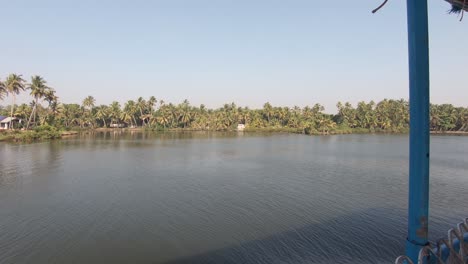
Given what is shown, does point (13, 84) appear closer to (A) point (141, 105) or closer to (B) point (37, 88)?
(B) point (37, 88)

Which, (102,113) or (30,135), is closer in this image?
(30,135)

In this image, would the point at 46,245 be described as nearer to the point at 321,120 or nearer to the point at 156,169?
the point at 156,169

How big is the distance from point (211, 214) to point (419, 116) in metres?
11.1

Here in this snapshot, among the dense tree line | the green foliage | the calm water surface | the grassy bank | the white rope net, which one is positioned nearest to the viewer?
the white rope net

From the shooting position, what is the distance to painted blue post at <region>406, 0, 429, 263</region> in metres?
3.46

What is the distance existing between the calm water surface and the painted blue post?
242 inches

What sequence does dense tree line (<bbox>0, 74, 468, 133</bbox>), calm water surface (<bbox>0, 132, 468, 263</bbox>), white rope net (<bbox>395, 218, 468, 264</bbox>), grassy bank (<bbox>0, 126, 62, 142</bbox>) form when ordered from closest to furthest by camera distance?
white rope net (<bbox>395, 218, 468, 264</bbox>)
calm water surface (<bbox>0, 132, 468, 263</bbox>)
grassy bank (<bbox>0, 126, 62, 142</bbox>)
dense tree line (<bbox>0, 74, 468, 133</bbox>)

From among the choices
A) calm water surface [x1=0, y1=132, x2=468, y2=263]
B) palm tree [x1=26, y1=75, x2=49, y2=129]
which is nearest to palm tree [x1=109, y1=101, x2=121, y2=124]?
palm tree [x1=26, y1=75, x2=49, y2=129]

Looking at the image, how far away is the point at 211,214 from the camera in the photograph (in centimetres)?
1311

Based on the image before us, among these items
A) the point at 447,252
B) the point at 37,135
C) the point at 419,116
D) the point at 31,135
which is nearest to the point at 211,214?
the point at 447,252

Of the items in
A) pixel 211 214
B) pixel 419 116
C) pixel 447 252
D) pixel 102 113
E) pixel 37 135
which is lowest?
pixel 211 214

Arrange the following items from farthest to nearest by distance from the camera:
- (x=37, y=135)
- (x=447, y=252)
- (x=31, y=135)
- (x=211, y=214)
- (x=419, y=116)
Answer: (x=37, y=135), (x=31, y=135), (x=211, y=214), (x=447, y=252), (x=419, y=116)

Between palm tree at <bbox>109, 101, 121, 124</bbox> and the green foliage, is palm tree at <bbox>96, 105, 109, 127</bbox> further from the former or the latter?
the green foliage

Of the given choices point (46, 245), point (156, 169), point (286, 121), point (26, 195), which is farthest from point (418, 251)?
point (286, 121)
